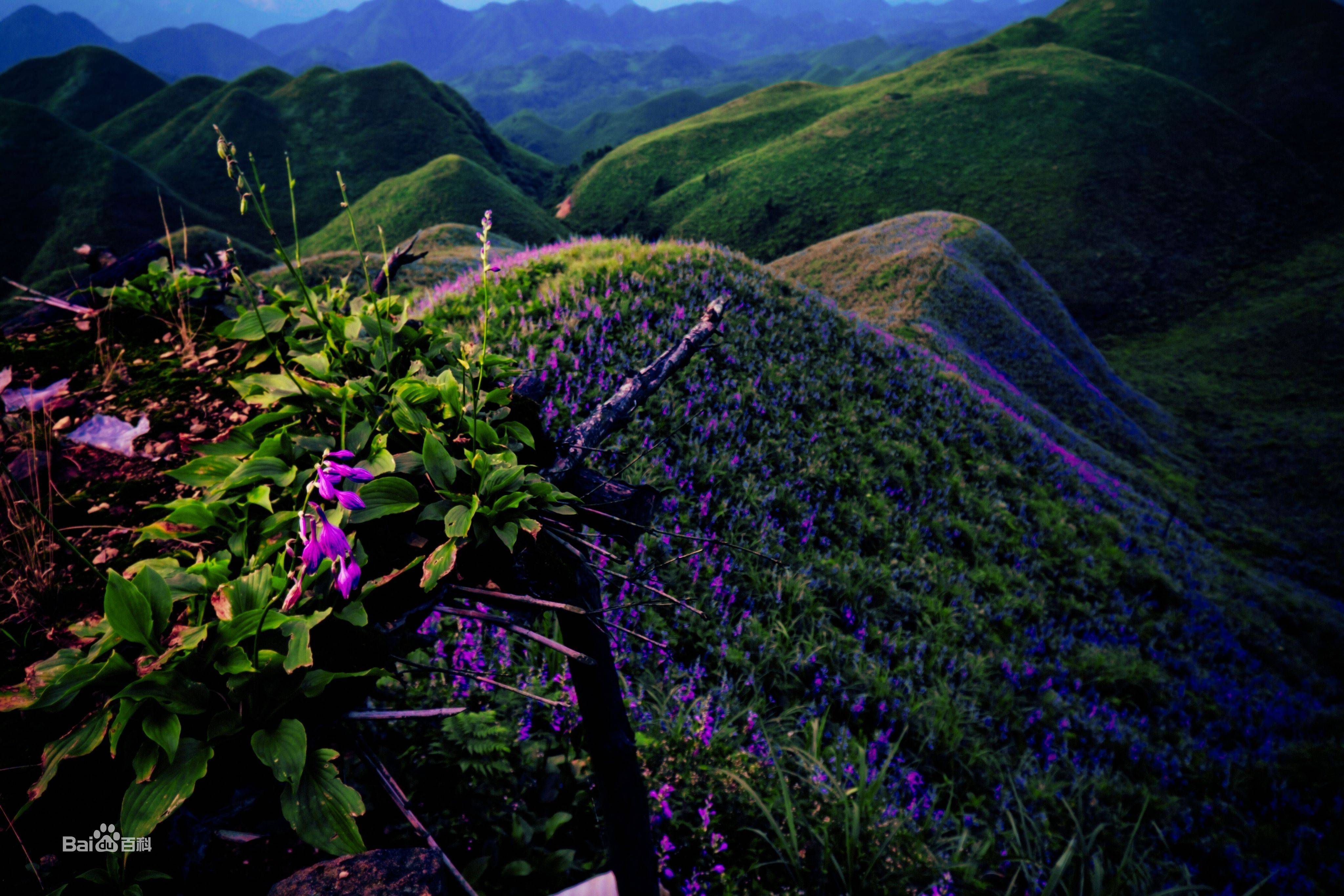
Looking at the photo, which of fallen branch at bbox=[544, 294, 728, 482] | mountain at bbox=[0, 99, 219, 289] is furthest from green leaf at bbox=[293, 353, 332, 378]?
mountain at bbox=[0, 99, 219, 289]

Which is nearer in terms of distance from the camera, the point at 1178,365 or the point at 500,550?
the point at 500,550

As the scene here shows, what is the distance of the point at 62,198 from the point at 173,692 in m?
86.8

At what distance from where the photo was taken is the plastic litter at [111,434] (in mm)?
3402

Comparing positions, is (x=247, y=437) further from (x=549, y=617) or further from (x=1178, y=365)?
(x=1178, y=365)

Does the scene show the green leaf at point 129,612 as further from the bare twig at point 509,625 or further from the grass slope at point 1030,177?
the grass slope at point 1030,177

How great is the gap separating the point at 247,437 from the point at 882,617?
586 cm

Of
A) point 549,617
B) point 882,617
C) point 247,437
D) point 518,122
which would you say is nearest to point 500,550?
point 247,437

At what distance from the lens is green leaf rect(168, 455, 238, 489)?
2326 millimetres

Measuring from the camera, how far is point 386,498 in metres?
2.03

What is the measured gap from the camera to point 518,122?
16562 centimetres

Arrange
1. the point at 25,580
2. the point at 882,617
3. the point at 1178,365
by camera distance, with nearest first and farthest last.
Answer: the point at 25,580
the point at 882,617
the point at 1178,365

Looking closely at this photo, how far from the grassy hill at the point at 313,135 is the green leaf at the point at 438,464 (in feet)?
256

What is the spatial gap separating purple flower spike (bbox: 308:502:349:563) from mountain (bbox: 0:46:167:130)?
143591mm

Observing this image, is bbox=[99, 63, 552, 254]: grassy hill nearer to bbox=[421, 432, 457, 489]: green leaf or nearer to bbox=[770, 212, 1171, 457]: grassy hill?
bbox=[770, 212, 1171, 457]: grassy hill
